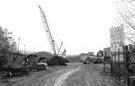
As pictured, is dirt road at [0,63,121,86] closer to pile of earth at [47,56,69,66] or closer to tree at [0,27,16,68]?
tree at [0,27,16,68]

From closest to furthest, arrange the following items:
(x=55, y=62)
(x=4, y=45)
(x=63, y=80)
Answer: (x=63, y=80)
(x=4, y=45)
(x=55, y=62)

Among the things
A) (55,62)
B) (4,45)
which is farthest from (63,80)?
(55,62)

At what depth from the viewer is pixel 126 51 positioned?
10297 mm

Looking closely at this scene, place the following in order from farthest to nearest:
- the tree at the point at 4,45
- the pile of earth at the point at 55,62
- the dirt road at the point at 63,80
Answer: the pile of earth at the point at 55,62
the tree at the point at 4,45
the dirt road at the point at 63,80

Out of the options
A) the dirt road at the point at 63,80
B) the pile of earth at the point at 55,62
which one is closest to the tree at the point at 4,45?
the dirt road at the point at 63,80

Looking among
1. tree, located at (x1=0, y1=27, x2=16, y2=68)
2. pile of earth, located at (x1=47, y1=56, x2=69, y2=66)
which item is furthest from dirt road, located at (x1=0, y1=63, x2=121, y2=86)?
pile of earth, located at (x1=47, y1=56, x2=69, y2=66)

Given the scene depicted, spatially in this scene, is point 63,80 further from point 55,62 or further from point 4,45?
point 55,62

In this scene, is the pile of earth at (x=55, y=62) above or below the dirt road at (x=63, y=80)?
above

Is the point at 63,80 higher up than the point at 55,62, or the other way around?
the point at 55,62

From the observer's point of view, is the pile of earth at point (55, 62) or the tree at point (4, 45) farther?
the pile of earth at point (55, 62)

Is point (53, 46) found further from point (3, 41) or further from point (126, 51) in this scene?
point (126, 51)

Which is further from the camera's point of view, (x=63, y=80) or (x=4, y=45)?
(x=4, y=45)

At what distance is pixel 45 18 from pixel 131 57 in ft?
239

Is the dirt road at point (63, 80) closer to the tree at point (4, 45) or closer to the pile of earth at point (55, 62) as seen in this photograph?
the tree at point (4, 45)
